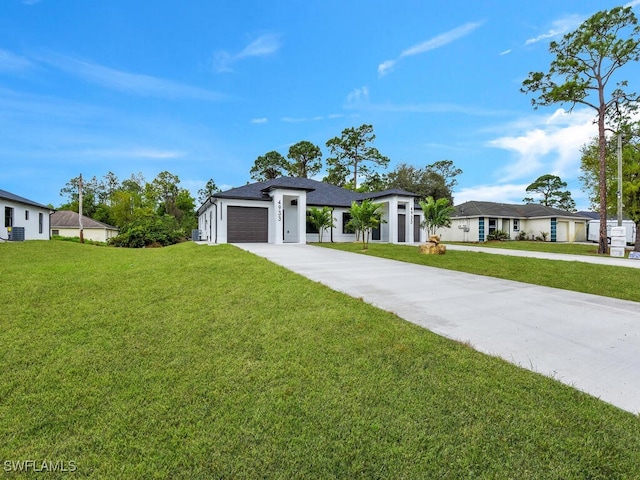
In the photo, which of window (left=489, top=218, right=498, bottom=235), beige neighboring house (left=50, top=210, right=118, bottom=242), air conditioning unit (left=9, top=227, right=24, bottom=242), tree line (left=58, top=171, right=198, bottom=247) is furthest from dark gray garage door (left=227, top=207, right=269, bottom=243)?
beige neighboring house (left=50, top=210, right=118, bottom=242)

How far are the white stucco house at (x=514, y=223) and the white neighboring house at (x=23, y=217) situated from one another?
3442 centimetres

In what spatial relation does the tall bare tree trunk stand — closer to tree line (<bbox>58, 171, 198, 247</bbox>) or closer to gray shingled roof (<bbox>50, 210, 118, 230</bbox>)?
tree line (<bbox>58, 171, 198, 247</bbox>)

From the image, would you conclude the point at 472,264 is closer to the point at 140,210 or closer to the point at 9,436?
the point at 9,436

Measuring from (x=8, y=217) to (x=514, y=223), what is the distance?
1626 inches

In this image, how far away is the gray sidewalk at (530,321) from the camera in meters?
2.83

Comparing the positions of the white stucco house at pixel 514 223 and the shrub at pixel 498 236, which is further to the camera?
the white stucco house at pixel 514 223

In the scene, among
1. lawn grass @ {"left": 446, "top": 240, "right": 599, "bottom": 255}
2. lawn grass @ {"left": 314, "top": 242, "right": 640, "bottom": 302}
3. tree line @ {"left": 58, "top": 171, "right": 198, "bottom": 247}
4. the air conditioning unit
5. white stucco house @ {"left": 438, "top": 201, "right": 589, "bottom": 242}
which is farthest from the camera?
tree line @ {"left": 58, "top": 171, "right": 198, "bottom": 247}

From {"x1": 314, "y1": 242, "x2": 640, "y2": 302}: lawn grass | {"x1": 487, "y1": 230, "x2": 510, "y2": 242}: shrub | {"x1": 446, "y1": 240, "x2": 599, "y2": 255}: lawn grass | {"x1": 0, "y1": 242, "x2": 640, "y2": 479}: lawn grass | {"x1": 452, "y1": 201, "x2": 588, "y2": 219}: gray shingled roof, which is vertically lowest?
{"x1": 0, "y1": 242, "x2": 640, "y2": 479}: lawn grass

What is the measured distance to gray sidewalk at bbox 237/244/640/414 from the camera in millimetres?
2829

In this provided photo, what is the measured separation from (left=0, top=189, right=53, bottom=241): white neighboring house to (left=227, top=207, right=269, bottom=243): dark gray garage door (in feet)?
48.7

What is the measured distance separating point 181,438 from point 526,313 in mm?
4888

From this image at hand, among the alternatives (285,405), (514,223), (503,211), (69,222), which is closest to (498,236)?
(503,211)

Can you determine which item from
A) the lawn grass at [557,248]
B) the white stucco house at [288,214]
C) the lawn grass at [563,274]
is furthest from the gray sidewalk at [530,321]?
the lawn grass at [557,248]

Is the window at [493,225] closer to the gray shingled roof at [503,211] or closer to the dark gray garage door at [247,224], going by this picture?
the gray shingled roof at [503,211]
